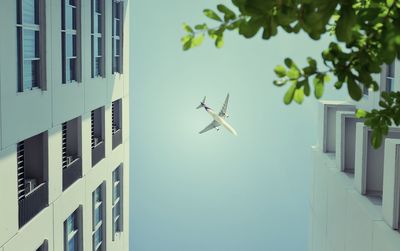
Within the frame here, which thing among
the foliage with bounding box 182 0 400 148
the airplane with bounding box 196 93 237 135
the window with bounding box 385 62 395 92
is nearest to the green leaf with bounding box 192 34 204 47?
the foliage with bounding box 182 0 400 148

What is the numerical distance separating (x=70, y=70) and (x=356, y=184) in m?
14.0

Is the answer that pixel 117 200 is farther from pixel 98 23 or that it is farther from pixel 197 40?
pixel 197 40

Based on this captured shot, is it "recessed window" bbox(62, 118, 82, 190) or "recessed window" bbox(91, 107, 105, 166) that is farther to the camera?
"recessed window" bbox(91, 107, 105, 166)

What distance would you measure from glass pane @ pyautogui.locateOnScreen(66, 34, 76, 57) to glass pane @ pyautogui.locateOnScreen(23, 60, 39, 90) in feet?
13.2

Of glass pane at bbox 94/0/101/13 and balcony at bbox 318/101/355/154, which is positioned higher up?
glass pane at bbox 94/0/101/13

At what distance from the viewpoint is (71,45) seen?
2344 centimetres

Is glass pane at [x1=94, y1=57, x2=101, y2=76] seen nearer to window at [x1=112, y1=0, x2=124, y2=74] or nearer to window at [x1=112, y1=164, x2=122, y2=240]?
window at [x1=112, y1=0, x2=124, y2=74]

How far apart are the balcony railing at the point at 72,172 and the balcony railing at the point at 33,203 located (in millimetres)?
2600

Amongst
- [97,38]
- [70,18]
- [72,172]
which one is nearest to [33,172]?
[72,172]

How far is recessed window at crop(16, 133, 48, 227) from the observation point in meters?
18.4

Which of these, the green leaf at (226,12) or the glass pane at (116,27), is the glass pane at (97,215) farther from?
the green leaf at (226,12)

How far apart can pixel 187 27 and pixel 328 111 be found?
29212 millimetres

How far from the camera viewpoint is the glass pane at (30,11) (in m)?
17.5

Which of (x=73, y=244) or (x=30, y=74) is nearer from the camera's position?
(x=30, y=74)
